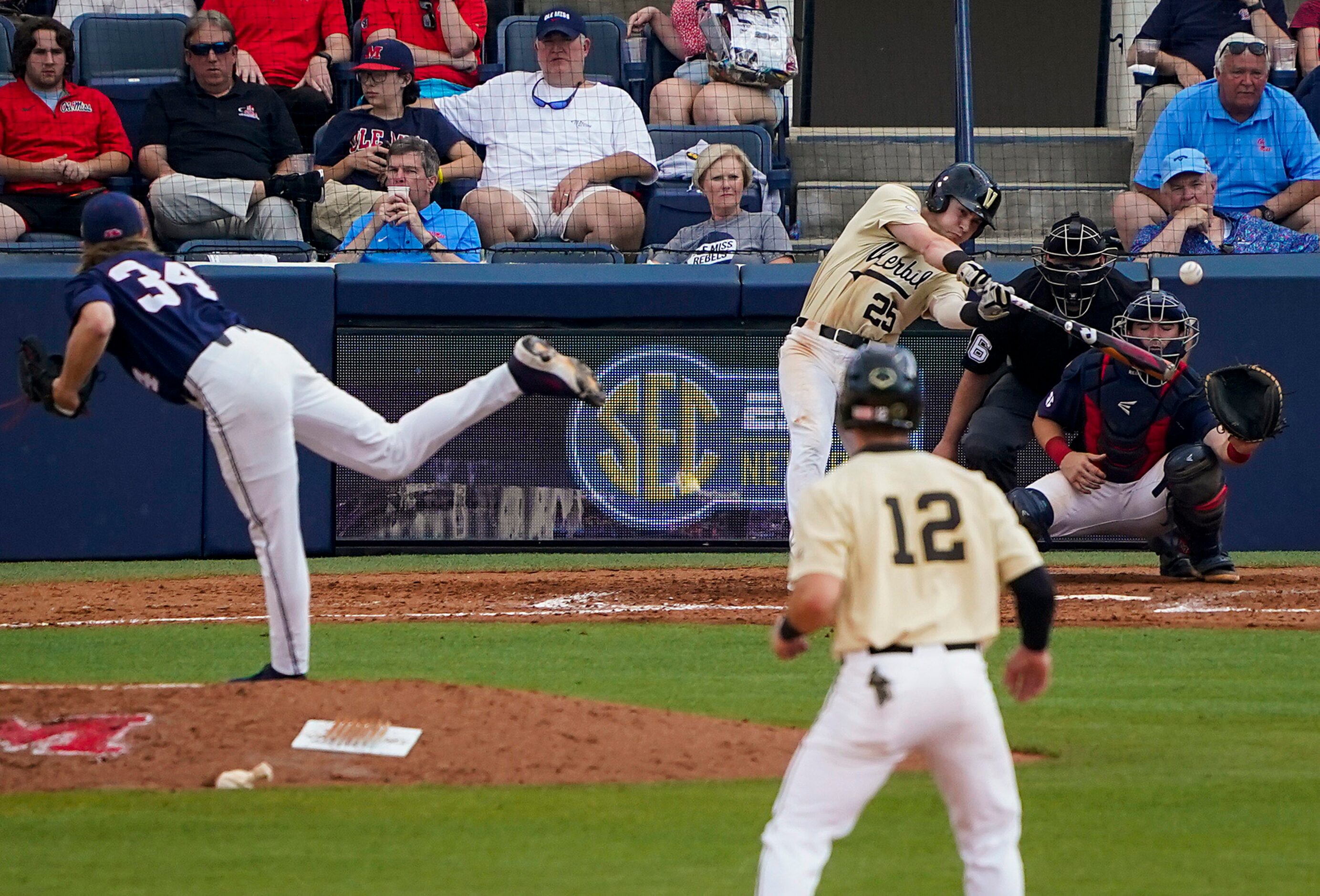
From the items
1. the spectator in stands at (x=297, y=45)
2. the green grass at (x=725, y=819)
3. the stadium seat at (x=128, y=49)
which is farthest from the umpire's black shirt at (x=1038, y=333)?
the stadium seat at (x=128, y=49)

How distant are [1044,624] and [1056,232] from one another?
5384 mm

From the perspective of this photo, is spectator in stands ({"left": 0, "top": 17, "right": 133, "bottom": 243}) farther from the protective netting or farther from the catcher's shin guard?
the catcher's shin guard

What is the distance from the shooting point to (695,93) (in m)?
11.7

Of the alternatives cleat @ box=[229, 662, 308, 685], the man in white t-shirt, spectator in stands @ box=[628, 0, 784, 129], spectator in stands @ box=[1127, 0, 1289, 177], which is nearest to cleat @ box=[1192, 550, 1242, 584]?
the man in white t-shirt

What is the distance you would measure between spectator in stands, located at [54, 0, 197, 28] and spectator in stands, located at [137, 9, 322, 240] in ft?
3.42

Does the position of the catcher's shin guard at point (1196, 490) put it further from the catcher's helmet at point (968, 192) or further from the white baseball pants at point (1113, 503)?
the catcher's helmet at point (968, 192)

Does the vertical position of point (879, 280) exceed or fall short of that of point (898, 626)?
it exceeds it

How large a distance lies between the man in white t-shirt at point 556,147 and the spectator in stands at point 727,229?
47cm

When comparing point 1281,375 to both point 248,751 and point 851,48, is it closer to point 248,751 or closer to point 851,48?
point 851,48

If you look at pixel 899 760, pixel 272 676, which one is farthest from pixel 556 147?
pixel 899 760

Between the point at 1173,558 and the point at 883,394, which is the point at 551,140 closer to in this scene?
the point at 1173,558

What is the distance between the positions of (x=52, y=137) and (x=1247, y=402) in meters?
7.10

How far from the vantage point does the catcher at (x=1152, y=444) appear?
→ 312 inches

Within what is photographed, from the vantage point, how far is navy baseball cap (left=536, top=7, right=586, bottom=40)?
1080 cm
